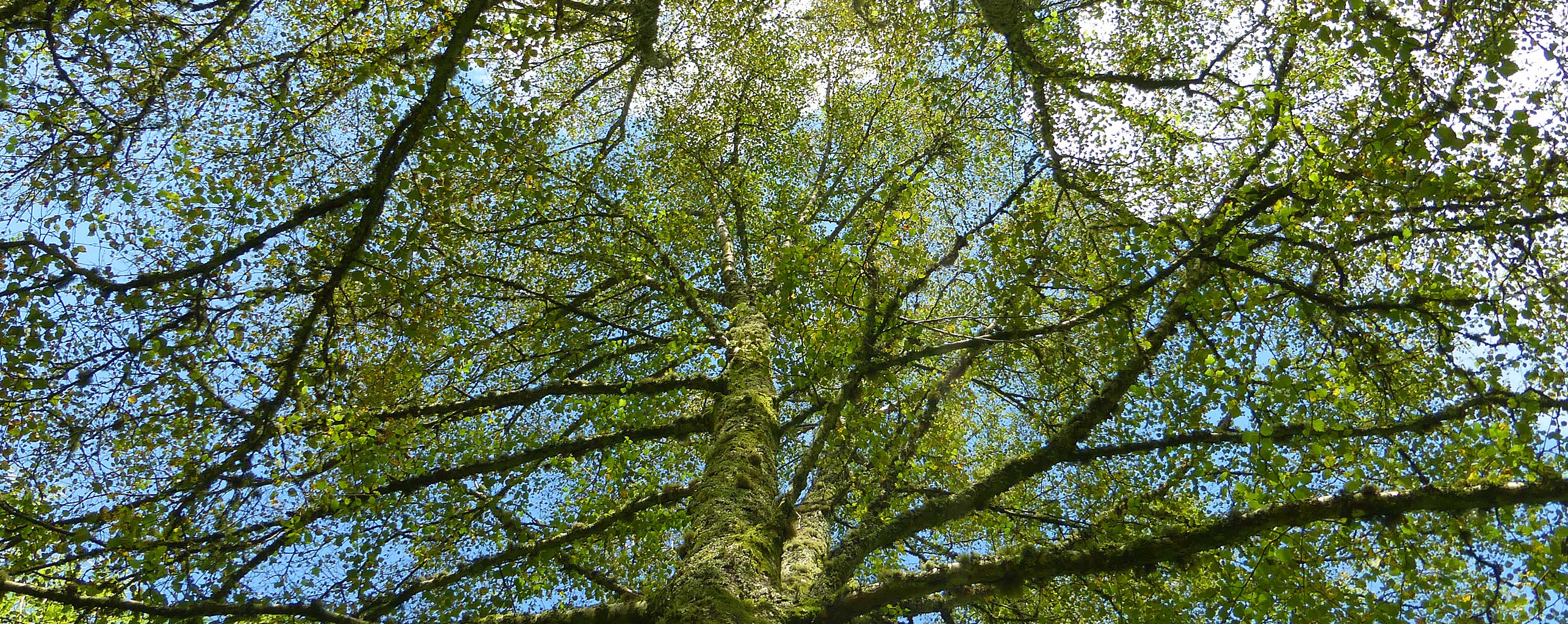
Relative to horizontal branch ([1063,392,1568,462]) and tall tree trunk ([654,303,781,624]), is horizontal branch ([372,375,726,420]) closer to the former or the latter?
tall tree trunk ([654,303,781,624])

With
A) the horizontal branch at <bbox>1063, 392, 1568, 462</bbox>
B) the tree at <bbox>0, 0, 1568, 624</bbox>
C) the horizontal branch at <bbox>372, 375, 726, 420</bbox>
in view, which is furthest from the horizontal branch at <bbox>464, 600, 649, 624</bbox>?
the horizontal branch at <bbox>1063, 392, 1568, 462</bbox>

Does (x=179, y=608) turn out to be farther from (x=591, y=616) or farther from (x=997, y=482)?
(x=997, y=482)

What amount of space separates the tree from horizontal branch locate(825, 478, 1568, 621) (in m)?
0.03

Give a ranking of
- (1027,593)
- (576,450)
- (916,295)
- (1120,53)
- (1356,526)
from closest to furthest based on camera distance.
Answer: (1356,526), (576,450), (1027,593), (1120,53), (916,295)

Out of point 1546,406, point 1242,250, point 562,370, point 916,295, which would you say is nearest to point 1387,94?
point 1242,250

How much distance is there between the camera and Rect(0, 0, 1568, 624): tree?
5227mm

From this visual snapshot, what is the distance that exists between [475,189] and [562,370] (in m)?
3.89

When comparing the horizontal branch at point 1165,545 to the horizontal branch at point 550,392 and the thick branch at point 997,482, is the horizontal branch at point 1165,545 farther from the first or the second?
the horizontal branch at point 550,392

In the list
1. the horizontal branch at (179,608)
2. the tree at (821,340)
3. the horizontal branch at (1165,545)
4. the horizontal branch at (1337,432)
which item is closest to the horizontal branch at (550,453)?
the tree at (821,340)

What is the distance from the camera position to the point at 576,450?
25.8ft

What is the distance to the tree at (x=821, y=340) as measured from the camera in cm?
523

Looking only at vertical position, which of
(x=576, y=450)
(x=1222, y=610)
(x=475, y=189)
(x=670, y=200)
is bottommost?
(x=1222, y=610)

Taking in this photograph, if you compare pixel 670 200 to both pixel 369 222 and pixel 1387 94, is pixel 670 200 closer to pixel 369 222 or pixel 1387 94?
pixel 369 222

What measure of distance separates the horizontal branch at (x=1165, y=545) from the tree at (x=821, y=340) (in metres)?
0.03
